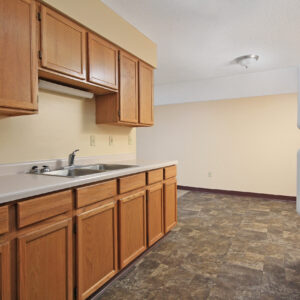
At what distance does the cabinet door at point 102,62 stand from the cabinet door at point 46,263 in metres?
1.34

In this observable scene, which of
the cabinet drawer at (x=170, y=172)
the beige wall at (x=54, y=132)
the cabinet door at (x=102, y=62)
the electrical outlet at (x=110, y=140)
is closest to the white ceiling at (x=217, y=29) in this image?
the cabinet door at (x=102, y=62)

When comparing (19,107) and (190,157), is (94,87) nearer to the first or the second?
(19,107)

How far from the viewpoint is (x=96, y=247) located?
1.64 meters

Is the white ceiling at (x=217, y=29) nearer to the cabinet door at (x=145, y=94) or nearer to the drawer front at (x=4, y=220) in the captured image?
the cabinet door at (x=145, y=94)

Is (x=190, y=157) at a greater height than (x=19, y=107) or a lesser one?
lesser

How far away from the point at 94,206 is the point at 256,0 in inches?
92.5

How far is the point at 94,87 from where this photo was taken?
225 centimetres

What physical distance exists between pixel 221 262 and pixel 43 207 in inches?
66.3

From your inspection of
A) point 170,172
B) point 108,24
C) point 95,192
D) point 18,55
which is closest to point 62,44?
point 18,55

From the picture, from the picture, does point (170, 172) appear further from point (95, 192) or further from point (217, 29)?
point (217, 29)

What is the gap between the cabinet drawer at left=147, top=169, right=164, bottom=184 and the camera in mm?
2298

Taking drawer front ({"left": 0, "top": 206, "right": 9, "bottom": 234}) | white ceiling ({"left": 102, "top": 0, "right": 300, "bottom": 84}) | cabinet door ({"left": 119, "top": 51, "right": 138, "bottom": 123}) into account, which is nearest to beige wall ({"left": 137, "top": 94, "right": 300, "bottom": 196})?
white ceiling ({"left": 102, "top": 0, "right": 300, "bottom": 84})

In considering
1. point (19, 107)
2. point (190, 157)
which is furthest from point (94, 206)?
point (190, 157)

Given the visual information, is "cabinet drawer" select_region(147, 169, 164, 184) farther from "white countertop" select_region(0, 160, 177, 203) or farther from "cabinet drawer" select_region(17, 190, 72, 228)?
"cabinet drawer" select_region(17, 190, 72, 228)
